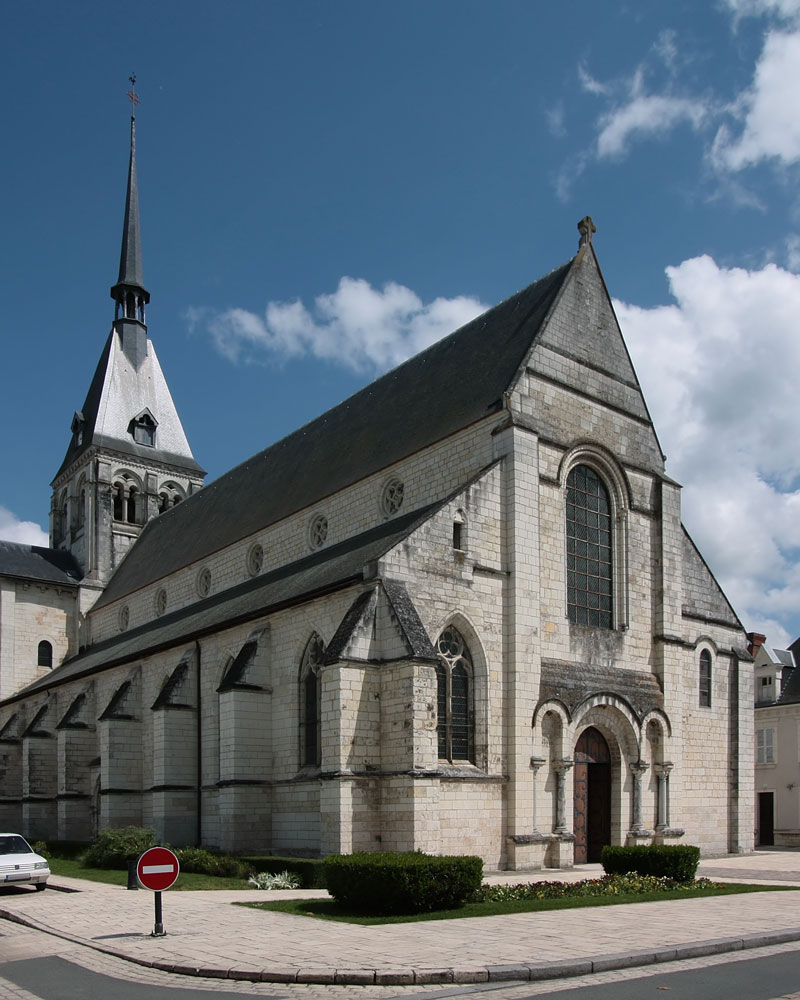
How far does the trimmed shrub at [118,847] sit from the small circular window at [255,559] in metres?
9.36

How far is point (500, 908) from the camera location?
13414 mm

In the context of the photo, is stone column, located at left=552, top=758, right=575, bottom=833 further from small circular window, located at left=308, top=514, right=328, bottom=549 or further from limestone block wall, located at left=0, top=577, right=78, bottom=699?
limestone block wall, located at left=0, top=577, right=78, bottom=699

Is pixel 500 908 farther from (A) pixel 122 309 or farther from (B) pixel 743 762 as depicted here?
(A) pixel 122 309

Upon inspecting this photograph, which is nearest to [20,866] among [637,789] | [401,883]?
[401,883]

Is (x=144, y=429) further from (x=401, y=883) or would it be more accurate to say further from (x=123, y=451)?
(x=401, y=883)

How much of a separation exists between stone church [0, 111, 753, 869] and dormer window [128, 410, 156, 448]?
14.8 metres

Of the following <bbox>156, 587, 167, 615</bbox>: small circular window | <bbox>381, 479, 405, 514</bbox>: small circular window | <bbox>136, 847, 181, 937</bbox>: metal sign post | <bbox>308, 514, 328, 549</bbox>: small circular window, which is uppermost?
<bbox>381, 479, 405, 514</bbox>: small circular window

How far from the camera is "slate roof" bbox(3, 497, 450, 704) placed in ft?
69.7

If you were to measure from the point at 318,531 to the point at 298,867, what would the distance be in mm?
11146

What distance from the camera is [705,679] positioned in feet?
85.6

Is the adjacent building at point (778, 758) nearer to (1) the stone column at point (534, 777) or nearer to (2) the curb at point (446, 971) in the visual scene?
(1) the stone column at point (534, 777)

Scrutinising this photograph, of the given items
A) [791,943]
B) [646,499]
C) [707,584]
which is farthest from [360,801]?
Result: [707,584]

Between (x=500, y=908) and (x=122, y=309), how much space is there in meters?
40.4

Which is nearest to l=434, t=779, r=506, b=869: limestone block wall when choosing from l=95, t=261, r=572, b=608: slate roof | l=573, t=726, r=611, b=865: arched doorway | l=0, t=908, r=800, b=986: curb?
l=573, t=726, r=611, b=865: arched doorway
